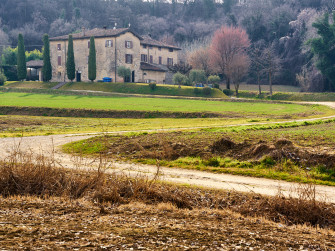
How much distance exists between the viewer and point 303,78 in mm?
85875

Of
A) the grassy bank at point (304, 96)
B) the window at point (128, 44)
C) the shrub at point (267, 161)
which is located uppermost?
the window at point (128, 44)

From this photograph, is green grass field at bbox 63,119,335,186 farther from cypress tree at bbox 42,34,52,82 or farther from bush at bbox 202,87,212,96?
cypress tree at bbox 42,34,52,82

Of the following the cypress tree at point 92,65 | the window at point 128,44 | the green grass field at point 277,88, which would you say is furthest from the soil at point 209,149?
the green grass field at point 277,88

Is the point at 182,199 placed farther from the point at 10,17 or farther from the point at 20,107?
the point at 10,17

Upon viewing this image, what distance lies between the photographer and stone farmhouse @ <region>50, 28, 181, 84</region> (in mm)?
85812

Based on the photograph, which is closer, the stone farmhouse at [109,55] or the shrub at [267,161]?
the shrub at [267,161]

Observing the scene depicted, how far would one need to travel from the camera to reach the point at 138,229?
10070 millimetres

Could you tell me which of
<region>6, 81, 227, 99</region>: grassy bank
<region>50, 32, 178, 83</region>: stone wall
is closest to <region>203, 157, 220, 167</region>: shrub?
<region>6, 81, 227, 99</region>: grassy bank

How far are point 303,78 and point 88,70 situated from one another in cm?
4167

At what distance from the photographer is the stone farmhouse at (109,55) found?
85812mm

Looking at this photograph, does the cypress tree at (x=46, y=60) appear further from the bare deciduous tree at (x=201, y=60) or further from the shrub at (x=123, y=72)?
the bare deciduous tree at (x=201, y=60)

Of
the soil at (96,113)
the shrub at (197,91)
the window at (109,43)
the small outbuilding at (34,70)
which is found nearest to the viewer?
the soil at (96,113)

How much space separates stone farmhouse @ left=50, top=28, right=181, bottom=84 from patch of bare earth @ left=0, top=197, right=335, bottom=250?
247 feet

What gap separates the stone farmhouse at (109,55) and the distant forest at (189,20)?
18777 mm
